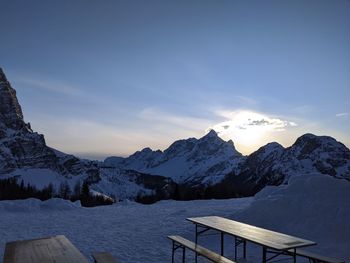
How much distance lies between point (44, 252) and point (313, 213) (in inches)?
432

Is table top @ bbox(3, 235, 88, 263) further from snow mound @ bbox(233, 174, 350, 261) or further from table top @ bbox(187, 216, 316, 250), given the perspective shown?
snow mound @ bbox(233, 174, 350, 261)

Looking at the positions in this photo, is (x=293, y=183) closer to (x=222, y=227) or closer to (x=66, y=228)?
(x=222, y=227)

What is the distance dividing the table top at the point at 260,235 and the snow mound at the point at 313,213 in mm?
3848

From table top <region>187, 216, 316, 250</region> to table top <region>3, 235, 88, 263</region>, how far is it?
3458 millimetres

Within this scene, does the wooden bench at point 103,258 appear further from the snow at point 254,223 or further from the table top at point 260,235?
the table top at point 260,235

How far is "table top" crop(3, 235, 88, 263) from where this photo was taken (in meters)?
6.84

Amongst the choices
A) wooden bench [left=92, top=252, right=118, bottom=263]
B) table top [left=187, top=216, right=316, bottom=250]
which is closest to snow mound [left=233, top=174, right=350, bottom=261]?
table top [left=187, top=216, right=316, bottom=250]

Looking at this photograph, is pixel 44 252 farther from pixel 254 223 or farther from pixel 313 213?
pixel 254 223

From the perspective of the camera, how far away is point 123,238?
15.8 m

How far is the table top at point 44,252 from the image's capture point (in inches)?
269

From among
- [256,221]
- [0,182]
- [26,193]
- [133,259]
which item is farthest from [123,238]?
[0,182]

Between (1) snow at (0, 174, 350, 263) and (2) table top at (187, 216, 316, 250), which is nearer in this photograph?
(2) table top at (187, 216, 316, 250)

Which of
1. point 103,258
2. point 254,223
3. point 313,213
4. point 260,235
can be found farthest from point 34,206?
point 260,235

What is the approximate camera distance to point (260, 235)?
8.62 metres
